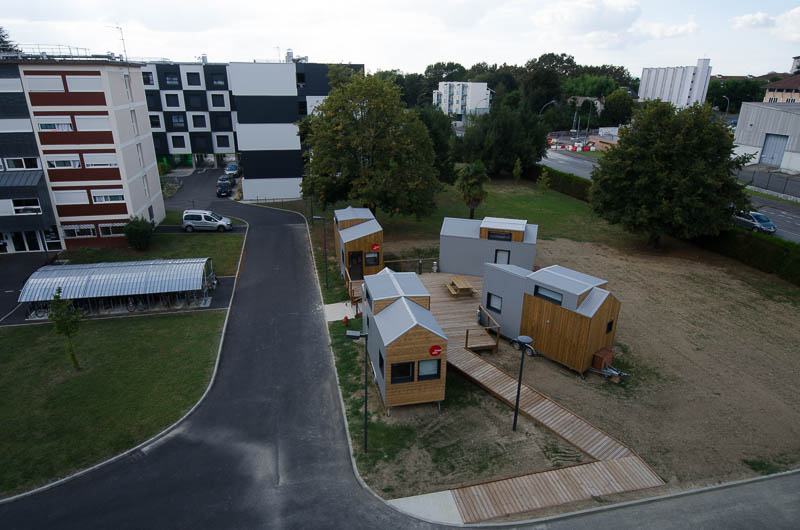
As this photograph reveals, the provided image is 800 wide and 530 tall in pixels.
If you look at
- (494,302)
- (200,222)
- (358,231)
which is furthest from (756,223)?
(200,222)

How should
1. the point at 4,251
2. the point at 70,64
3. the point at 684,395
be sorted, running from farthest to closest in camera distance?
1. the point at 4,251
2. the point at 70,64
3. the point at 684,395

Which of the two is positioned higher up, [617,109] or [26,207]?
[617,109]

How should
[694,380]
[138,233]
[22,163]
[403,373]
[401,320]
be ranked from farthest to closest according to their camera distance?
[138,233] < [22,163] < [694,380] < [401,320] < [403,373]

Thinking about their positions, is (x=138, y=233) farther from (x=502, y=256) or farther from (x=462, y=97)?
(x=462, y=97)

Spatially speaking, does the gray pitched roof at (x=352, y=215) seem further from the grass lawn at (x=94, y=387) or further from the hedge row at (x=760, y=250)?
the hedge row at (x=760, y=250)

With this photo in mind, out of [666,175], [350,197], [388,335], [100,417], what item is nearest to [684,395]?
[388,335]

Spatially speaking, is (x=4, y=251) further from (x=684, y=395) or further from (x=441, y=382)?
(x=684, y=395)

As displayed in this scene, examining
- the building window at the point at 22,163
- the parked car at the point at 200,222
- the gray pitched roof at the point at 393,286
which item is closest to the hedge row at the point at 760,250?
the gray pitched roof at the point at 393,286

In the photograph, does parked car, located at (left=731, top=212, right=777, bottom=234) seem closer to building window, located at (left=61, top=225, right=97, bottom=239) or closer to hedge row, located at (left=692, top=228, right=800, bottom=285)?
hedge row, located at (left=692, top=228, right=800, bottom=285)
